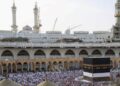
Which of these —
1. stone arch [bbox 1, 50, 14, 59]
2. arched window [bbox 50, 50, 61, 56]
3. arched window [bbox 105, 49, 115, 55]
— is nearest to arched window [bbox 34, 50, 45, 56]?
arched window [bbox 50, 50, 61, 56]

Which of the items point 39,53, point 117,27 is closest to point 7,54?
point 39,53

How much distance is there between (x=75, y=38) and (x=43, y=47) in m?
10.4

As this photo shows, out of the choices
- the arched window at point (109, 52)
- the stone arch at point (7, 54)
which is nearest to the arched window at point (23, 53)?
the stone arch at point (7, 54)

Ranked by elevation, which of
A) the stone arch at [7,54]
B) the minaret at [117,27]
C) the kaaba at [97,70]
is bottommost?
the kaaba at [97,70]

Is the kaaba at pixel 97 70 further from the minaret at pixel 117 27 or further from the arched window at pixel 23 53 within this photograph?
the minaret at pixel 117 27

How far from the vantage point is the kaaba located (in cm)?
3115

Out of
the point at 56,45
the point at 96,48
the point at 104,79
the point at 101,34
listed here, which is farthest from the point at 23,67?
the point at 101,34

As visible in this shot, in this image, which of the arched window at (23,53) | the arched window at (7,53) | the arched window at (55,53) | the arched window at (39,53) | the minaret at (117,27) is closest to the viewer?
the arched window at (7,53)

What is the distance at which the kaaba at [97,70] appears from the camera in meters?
31.1

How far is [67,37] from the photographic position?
56219 millimetres

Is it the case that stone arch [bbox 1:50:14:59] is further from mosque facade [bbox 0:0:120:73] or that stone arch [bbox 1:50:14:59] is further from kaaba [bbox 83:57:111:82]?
kaaba [bbox 83:57:111:82]

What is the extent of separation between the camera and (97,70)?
31469 millimetres

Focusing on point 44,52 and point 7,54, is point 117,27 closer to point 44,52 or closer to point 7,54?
point 44,52

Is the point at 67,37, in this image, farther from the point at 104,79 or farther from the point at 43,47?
the point at 104,79
